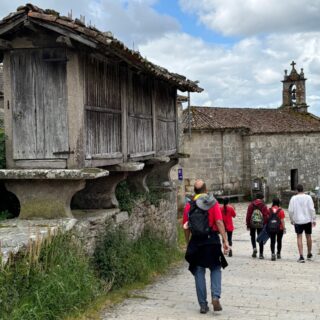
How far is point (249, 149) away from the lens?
1008 inches

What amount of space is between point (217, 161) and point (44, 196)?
1930 centimetres

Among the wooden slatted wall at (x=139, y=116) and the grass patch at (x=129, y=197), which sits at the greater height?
the wooden slatted wall at (x=139, y=116)

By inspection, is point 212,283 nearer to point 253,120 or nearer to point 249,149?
point 249,149

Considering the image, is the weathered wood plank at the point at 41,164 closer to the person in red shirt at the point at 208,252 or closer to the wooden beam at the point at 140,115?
the person in red shirt at the point at 208,252

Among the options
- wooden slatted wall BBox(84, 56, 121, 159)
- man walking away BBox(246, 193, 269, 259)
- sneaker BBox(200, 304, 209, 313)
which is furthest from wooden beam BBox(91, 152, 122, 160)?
man walking away BBox(246, 193, 269, 259)

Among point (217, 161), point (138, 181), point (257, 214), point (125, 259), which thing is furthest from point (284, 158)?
point (125, 259)

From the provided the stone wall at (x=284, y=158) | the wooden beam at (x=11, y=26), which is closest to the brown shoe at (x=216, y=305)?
the wooden beam at (x=11, y=26)

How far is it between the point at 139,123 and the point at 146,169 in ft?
4.89

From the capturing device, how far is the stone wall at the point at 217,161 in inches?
949

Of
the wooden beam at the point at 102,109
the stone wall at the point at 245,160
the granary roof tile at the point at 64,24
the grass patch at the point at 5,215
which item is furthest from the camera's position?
the stone wall at the point at 245,160

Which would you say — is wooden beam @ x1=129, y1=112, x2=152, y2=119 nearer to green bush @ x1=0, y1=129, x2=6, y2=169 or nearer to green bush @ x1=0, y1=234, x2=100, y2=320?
green bush @ x1=0, y1=129, x2=6, y2=169

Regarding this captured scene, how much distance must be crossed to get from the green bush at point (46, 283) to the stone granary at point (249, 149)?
59.9ft

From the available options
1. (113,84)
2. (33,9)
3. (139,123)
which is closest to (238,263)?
(139,123)

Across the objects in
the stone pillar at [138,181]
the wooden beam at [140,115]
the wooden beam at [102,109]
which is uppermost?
the wooden beam at [140,115]
